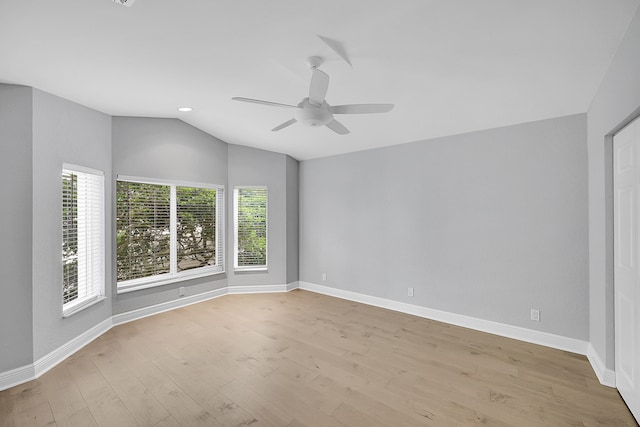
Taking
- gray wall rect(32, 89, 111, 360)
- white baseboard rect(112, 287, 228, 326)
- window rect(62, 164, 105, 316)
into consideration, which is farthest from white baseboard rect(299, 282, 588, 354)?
gray wall rect(32, 89, 111, 360)

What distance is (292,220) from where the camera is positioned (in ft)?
17.7

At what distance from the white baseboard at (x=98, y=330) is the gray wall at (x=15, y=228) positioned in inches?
3.4

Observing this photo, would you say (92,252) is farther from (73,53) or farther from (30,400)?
(73,53)

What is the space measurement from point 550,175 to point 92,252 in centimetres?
536

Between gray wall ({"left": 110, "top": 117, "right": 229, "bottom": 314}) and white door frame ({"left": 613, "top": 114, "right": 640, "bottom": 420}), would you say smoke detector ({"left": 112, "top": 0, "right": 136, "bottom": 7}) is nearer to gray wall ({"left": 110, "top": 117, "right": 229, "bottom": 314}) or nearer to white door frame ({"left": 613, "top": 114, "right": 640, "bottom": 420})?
gray wall ({"left": 110, "top": 117, "right": 229, "bottom": 314})

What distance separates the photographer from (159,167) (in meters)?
4.16

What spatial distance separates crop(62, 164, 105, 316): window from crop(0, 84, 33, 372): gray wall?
1.33 feet

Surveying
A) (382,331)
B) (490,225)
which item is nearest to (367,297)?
(382,331)

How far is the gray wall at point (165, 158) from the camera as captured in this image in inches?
151

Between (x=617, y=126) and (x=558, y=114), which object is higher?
(x=558, y=114)

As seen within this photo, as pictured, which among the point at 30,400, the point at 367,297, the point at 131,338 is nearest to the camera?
the point at 30,400

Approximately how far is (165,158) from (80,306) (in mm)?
2162

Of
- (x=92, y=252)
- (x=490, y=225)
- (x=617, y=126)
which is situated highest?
(x=617, y=126)

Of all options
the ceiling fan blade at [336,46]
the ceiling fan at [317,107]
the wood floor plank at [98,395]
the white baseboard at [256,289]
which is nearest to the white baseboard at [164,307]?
the white baseboard at [256,289]
